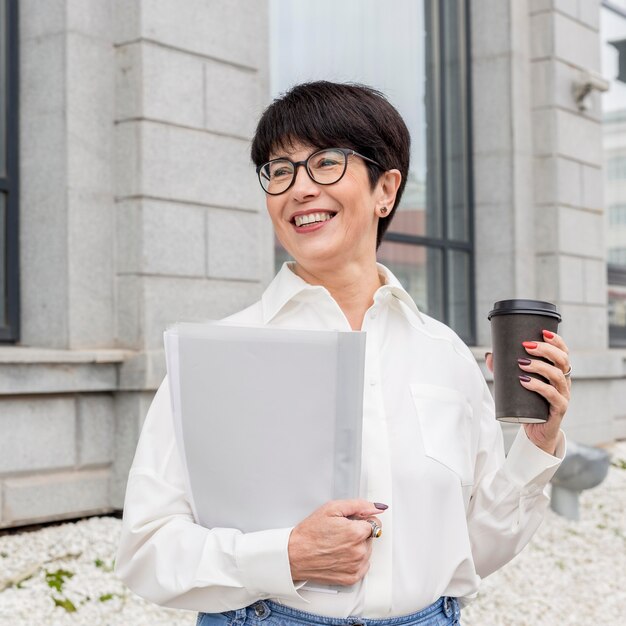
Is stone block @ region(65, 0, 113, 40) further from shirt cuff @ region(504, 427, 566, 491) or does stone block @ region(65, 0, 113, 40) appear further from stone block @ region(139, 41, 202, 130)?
shirt cuff @ region(504, 427, 566, 491)

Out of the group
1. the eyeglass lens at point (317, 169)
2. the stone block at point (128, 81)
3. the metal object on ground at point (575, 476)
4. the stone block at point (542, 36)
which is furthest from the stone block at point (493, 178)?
the eyeglass lens at point (317, 169)

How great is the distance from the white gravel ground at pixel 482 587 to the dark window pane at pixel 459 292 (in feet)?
7.45

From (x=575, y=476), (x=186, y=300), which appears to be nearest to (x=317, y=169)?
(x=186, y=300)

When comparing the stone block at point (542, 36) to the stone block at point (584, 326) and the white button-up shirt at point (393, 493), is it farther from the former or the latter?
the white button-up shirt at point (393, 493)

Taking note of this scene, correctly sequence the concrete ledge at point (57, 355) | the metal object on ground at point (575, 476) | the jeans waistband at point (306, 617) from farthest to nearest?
the metal object on ground at point (575, 476)
the concrete ledge at point (57, 355)
the jeans waistband at point (306, 617)

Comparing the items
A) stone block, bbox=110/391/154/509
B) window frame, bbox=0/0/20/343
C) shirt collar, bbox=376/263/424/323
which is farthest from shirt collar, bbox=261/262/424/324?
window frame, bbox=0/0/20/343

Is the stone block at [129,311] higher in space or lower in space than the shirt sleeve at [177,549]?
higher

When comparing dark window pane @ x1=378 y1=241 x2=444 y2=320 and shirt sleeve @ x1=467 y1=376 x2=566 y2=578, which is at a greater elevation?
dark window pane @ x1=378 y1=241 x2=444 y2=320

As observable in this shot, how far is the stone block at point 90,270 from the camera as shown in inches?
200

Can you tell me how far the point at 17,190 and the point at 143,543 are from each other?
4020 mm

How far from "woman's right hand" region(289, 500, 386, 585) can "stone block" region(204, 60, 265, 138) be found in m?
4.21

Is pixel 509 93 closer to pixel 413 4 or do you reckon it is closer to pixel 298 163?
pixel 413 4

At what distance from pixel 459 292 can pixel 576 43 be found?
8.02ft

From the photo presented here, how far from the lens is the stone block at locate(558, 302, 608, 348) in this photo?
8531 mm
